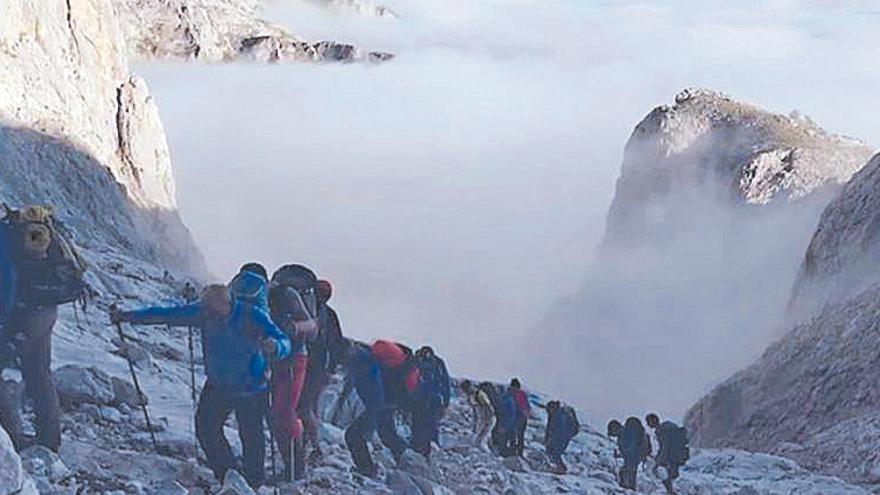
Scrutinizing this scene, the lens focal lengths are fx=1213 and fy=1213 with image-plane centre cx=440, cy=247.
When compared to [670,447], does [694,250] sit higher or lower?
higher

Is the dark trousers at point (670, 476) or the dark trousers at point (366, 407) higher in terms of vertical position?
the dark trousers at point (670, 476)

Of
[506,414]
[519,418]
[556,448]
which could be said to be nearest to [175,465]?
[506,414]

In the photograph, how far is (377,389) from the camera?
14711 mm

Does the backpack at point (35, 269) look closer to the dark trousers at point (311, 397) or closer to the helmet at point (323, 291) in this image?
the helmet at point (323, 291)

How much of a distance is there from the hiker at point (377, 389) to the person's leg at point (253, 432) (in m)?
2.52

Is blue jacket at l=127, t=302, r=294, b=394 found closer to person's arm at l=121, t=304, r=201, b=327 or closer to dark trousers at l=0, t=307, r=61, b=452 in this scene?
person's arm at l=121, t=304, r=201, b=327

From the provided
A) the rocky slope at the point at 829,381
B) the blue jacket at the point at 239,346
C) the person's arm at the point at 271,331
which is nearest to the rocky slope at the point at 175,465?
the blue jacket at the point at 239,346

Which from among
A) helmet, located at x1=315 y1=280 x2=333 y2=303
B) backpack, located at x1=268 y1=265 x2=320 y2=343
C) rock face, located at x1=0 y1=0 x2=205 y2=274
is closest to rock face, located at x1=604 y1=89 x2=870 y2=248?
rock face, located at x1=0 y1=0 x2=205 y2=274

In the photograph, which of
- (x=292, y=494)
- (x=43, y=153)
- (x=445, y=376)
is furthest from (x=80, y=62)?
→ (x=292, y=494)

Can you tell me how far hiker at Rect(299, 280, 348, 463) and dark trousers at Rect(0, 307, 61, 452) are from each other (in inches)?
128

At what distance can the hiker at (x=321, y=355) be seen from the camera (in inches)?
551

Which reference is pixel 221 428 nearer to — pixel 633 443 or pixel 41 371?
pixel 41 371

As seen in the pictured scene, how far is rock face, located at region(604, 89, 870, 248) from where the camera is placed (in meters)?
86.0

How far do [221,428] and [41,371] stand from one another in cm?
180
